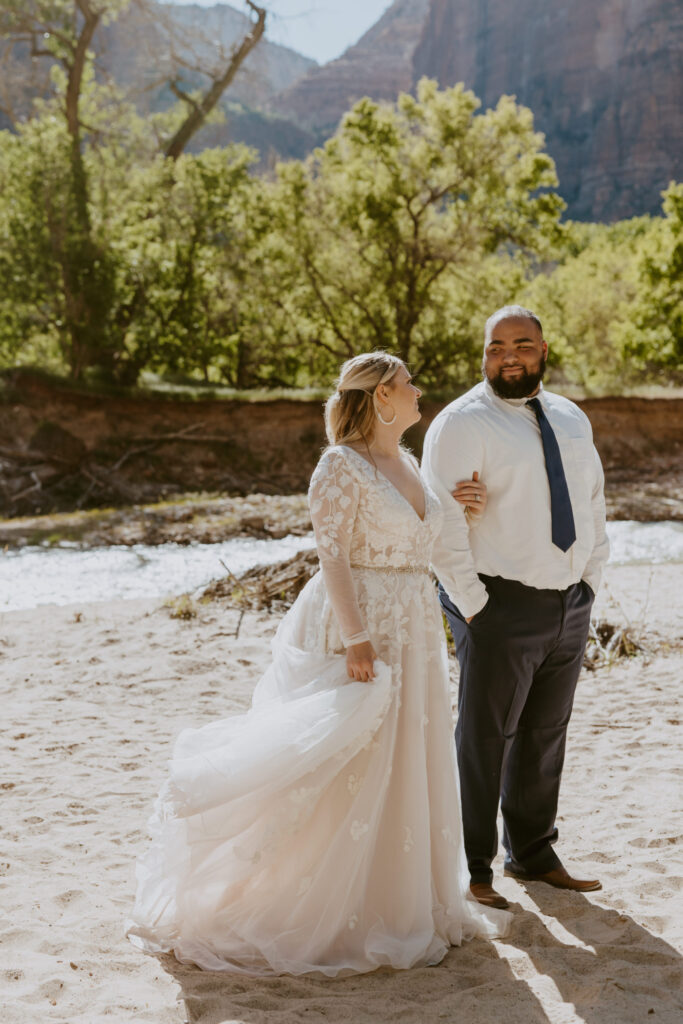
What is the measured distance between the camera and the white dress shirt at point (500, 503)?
366 centimetres

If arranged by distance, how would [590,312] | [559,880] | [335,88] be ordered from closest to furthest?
1. [559,880]
2. [590,312]
3. [335,88]

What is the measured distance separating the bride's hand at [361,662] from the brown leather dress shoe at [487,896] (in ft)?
3.80

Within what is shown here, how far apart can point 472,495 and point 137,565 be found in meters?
11.1

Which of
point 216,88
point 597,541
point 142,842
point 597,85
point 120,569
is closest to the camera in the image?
point 597,541

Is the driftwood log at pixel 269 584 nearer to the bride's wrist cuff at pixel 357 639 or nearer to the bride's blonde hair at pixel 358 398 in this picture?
the bride's blonde hair at pixel 358 398

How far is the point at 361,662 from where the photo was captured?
3.35 metres

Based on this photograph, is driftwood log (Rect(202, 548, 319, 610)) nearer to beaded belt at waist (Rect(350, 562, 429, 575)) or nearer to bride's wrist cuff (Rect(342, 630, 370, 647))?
beaded belt at waist (Rect(350, 562, 429, 575))

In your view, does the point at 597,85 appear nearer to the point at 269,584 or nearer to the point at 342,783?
the point at 269,584

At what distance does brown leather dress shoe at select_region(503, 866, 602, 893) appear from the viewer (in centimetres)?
403

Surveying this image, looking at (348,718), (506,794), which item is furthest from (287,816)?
(506,794)

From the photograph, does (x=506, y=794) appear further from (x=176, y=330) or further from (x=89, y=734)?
(x=176, y=330)

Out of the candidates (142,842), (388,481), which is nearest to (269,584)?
(142,842)

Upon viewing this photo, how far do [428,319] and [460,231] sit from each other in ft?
9.33

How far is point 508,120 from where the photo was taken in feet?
82.5
